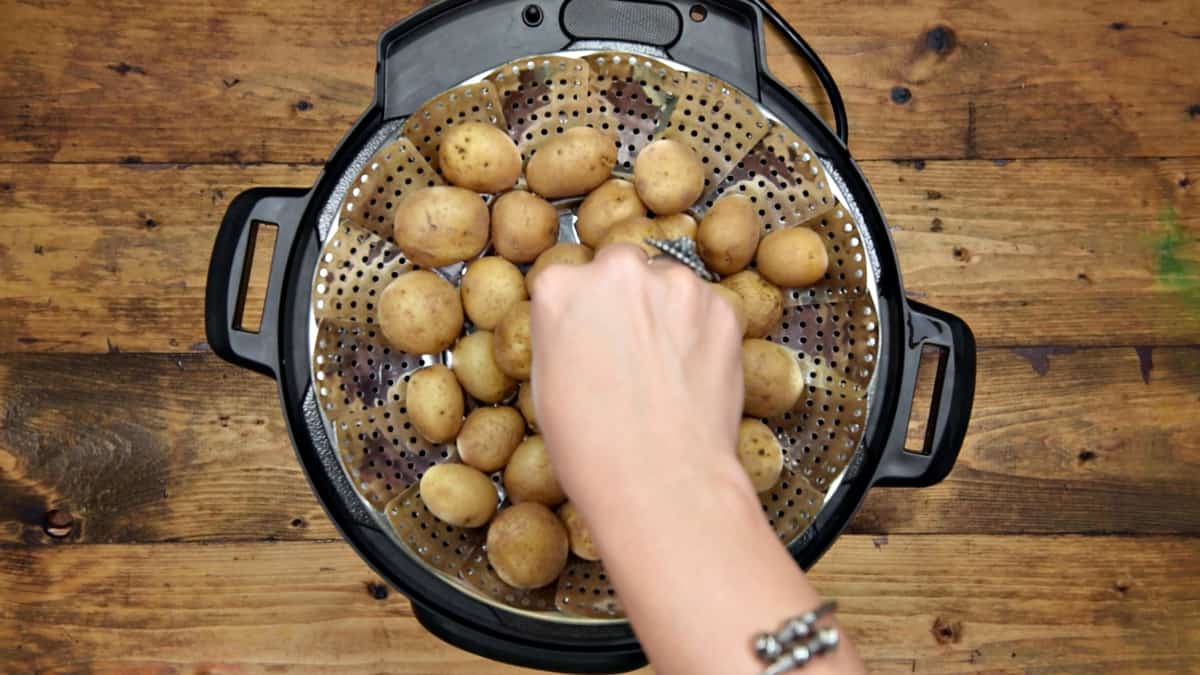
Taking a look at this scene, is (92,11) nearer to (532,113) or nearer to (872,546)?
(532,113)

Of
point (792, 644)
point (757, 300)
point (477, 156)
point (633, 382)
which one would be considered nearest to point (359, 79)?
point (477, 156)

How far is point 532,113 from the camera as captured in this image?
0.73m

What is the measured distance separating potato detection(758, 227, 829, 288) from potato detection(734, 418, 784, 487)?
13 centimetres

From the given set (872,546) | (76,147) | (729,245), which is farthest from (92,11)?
(872,546)

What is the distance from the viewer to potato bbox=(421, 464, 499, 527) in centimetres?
66

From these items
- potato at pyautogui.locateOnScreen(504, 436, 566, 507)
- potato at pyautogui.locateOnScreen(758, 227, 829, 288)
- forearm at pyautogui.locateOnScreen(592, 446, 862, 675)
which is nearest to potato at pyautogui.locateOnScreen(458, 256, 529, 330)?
potato at pyautogui.locateOnScreen(504, 436, 566, 507)

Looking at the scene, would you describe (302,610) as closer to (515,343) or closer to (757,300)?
(515,343)

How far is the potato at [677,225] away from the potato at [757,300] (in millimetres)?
55

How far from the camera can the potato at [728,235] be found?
673 mm

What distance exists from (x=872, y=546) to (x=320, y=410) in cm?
60

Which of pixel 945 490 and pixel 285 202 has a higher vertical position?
pixel 285 202

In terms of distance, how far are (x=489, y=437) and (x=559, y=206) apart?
226 millimetres

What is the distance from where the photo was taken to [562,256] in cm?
66

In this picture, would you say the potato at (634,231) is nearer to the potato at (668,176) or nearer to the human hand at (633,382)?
the potato at (668,176)
